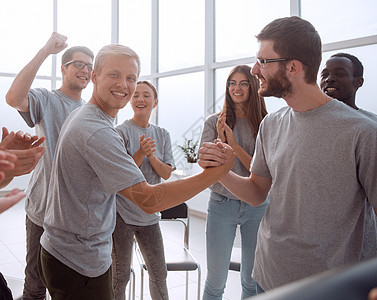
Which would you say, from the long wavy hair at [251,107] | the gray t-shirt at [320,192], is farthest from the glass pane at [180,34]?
the gray t-shirt at [320,192]

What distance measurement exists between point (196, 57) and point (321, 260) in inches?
206

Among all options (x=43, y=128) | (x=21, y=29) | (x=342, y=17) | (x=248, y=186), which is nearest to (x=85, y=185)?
(x=248, y=186)

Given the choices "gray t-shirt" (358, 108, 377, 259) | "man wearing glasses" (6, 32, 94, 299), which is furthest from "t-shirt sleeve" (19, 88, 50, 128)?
"gray t-shirt" (358, 108, 377, 259)

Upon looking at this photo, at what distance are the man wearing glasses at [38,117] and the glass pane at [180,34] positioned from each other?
387 centimetres

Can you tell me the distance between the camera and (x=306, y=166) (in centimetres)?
125

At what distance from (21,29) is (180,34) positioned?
11.4 feet

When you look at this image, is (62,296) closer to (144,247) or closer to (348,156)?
(144,247)

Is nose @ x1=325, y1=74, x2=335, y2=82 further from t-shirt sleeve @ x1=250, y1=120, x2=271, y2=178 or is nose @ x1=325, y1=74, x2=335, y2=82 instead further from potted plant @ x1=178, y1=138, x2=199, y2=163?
potted plant @ x1=178, y1=138, x2=199, y2=163

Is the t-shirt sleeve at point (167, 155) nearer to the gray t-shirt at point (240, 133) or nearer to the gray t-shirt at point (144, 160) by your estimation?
the gray t-shirt at point (144, 160)

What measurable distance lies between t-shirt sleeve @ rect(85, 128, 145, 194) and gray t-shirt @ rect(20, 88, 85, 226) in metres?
0.97

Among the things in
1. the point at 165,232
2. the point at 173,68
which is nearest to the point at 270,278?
the point at 165,232

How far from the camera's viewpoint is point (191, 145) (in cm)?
600

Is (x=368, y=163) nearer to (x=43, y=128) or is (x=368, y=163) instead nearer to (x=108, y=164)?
(x=108, y=164)

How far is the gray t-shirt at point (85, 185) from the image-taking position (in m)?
1.24
